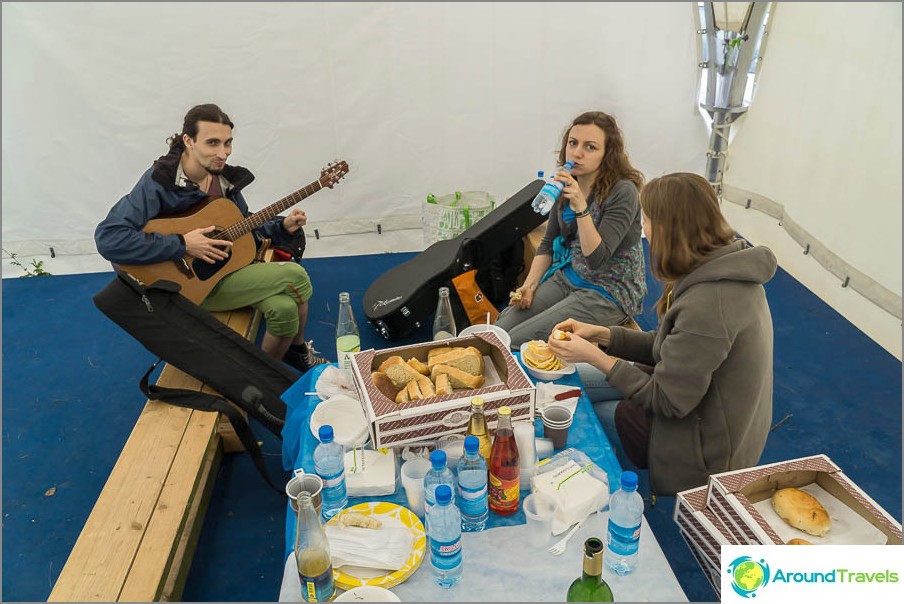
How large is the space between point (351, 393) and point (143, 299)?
3.65 feet

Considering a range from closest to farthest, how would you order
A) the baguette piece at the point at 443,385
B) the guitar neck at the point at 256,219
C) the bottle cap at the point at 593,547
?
1. the bottle cap at the point at 593,547
2. the baguette piece at the point at 443,385
3. the guitar neck at the point at 256,219

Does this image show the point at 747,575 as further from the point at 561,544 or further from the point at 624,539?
the point at 561,544

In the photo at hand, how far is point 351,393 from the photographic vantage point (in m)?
1.94

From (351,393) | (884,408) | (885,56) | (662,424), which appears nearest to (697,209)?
(662,424)

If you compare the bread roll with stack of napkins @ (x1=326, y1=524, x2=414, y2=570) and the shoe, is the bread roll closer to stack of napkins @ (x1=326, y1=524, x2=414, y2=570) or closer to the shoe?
stack of napkins @ (x1=326, y1=524, x2=414, y2=570)

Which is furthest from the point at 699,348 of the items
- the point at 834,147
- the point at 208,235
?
the point at 834,147

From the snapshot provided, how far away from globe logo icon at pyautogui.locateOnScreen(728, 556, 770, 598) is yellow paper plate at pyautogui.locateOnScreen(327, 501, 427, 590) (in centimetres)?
68

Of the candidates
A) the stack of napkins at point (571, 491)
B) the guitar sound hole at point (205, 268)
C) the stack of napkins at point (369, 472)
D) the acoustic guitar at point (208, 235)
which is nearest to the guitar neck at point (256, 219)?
the acoustic guitar at point (208, 235)

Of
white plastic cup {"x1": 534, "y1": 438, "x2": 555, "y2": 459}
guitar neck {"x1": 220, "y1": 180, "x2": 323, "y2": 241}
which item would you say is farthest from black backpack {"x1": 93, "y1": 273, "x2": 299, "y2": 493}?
white plastic cup {"x1": 534, "y1": 438, "x2": 555, "y2": 459}

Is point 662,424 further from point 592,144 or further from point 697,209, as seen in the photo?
point 592,144

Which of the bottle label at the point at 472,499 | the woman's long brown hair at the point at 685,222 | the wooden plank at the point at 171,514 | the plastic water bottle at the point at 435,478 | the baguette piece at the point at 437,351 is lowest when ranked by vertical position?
the wooden plank at the point at 171,514

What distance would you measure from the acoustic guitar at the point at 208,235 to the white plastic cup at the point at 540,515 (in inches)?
83.9

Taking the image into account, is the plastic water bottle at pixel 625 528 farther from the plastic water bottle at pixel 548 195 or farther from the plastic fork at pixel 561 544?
the plastic water bottle at pixel 548 195

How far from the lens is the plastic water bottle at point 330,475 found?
154 cm
